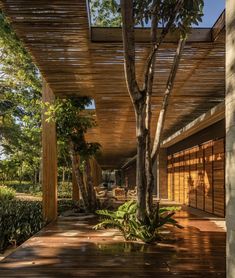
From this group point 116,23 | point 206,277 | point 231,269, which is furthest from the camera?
point 116,23

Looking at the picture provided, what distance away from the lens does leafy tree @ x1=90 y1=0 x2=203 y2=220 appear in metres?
6.12

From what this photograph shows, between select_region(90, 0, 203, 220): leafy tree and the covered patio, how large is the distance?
51cm

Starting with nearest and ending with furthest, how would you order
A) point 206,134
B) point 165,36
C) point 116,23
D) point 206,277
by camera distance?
1. point 206,277
2. point 165,36
3. point 116,23
4. point 206,134

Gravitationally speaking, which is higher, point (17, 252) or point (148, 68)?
point (148, 68)

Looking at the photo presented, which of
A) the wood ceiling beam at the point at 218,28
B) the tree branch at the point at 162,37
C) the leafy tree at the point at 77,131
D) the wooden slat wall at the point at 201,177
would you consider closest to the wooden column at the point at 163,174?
the wooden slat wall at the point at 201,177

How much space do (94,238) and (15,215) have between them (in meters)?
3.27

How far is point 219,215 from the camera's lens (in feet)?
40.9

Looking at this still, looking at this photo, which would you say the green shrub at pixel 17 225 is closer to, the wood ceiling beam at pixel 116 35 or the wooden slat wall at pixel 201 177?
the wood ceiling beam at pixel 116 35

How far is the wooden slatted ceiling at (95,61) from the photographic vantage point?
6227mm

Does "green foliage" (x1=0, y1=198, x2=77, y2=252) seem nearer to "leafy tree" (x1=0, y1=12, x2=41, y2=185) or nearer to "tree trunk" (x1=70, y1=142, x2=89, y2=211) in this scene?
"tree trunk" (x1=70, y1=142, x2=89, y2=211)

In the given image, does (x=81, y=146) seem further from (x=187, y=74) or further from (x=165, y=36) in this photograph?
(x=165, y=36)

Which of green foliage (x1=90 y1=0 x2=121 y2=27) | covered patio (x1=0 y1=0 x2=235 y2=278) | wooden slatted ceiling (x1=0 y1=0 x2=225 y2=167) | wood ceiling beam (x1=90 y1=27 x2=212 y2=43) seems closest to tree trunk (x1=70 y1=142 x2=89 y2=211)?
covered patio (x1=0 y1=0 x2=235 y2=278)

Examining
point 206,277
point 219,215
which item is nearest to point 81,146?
point 219,215

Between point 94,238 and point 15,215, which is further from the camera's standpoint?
point 15,215
